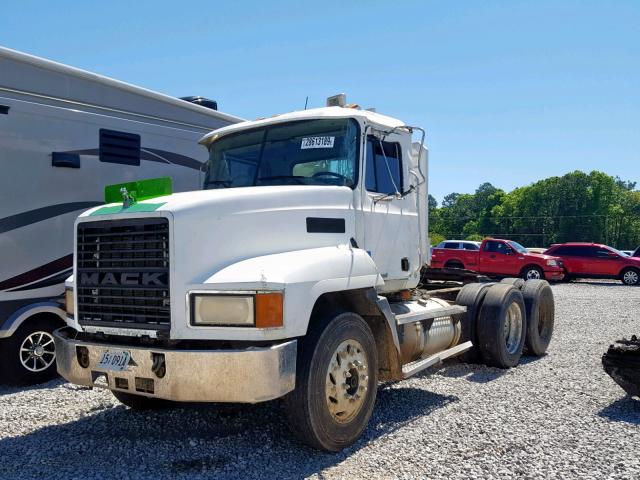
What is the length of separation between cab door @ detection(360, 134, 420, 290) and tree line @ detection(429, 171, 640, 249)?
57.1m

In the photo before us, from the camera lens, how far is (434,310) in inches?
243

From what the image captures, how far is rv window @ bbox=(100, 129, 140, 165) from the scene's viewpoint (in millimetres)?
7367

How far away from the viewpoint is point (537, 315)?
8.27 m

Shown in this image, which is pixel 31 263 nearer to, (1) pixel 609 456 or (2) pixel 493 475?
(2) pixel 493 475

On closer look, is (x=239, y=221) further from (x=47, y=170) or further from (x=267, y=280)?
(x=47, y=170)

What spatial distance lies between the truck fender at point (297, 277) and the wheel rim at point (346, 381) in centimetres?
51

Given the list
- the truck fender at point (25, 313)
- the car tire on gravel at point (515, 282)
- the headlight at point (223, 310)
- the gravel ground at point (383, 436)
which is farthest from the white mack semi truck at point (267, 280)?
the car tire on gravel at point (515, 282)

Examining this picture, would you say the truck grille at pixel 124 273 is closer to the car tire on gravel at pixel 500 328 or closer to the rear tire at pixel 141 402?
the rear tire at pixel 141 402

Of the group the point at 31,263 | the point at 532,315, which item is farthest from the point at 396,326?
the point at 31,263

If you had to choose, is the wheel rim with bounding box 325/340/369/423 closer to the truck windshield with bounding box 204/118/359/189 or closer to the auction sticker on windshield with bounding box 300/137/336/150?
the truck windshield with bounding box 204/118/359/189

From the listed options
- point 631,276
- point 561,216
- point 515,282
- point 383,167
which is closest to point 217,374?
point 383,167

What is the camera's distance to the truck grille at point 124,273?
4039 millimetres

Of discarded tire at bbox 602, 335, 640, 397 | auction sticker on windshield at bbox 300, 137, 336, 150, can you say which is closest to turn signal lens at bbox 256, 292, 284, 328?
auction sticker on windshield at bbox 300, 137, 336, 150

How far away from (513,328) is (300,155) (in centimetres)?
438
